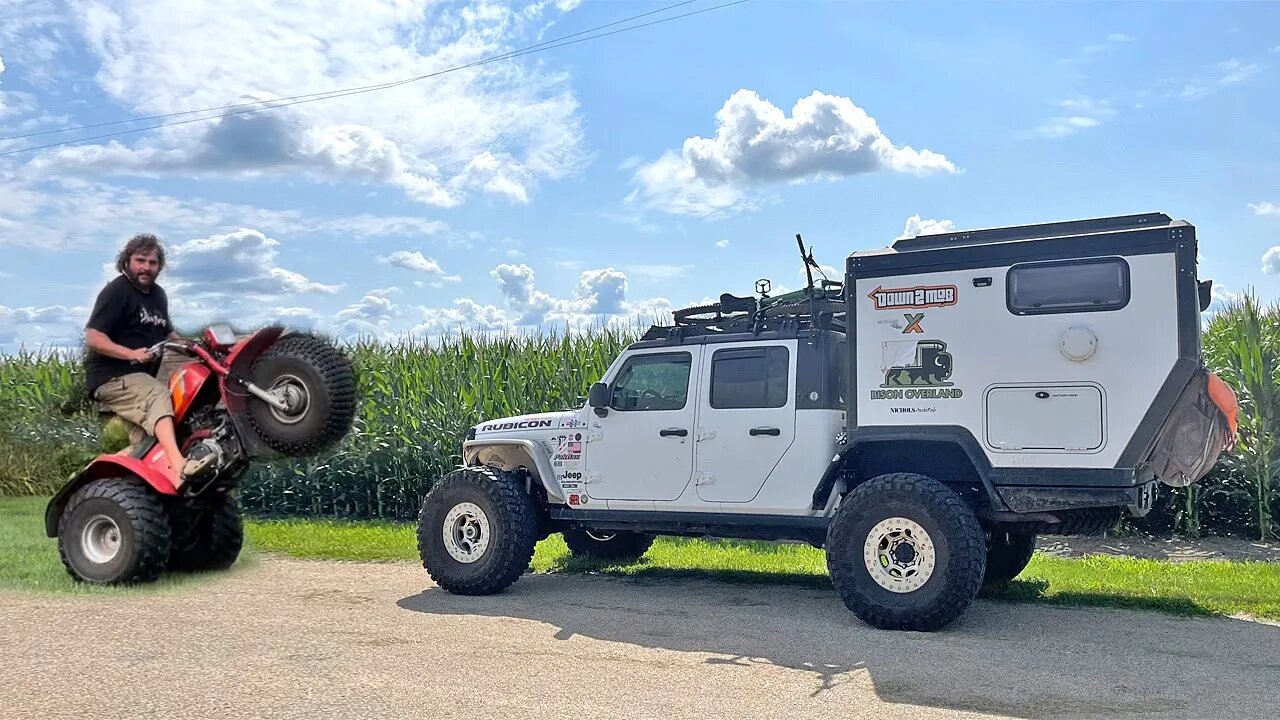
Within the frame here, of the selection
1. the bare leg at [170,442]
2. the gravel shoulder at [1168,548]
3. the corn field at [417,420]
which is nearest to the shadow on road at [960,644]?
the bare leg at [170,442]

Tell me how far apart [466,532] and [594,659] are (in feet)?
10.1

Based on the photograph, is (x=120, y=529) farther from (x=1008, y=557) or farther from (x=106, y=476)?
(x=1008, y=557)

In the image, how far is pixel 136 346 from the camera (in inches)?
321

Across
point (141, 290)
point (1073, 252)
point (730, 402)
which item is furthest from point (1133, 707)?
point (141, 290)

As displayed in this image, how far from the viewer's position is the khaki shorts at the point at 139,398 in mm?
8117

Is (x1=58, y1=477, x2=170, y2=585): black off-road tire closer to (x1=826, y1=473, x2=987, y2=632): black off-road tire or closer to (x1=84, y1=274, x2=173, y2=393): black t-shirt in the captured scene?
(x1=84, y1=274, x2=173, y2=393): black t-shirt

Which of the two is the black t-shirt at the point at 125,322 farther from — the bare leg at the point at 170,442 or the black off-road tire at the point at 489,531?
the black off-road tire at the point at 489,531

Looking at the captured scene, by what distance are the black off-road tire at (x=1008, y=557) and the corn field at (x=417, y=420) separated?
4070mm

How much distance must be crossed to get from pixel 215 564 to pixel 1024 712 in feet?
22.7

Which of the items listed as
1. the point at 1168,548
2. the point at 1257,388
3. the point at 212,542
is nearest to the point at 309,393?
the point at 212,542

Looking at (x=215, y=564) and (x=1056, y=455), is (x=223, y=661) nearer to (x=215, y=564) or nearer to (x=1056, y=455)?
(x=215, y=564)

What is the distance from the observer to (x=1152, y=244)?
7504 mm

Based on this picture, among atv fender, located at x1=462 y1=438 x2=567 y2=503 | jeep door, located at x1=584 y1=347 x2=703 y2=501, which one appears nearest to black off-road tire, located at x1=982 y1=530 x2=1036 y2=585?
jeep door, located at x1=584 y1=347 x2=703 y2=501

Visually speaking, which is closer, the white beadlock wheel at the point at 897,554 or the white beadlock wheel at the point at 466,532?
the white beadlock wheel at the point at 897,554
